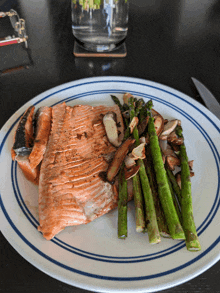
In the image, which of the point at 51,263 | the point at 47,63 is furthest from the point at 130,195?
the point at 47,63

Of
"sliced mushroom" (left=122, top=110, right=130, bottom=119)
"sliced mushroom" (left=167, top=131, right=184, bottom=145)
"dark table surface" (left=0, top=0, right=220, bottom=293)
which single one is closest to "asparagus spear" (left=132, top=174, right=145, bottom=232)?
"sliced mushroom" (left=167, top=131, right=184, bottom=145)

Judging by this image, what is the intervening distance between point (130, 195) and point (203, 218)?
60cm

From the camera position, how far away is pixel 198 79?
3242 millimetres

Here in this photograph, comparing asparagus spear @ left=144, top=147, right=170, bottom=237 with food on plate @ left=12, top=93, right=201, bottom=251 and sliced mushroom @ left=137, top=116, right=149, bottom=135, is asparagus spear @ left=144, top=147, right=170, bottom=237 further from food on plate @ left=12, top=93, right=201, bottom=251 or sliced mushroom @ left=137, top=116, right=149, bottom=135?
sliced mushroom @ left=137, top=116, right=149, bottom=135

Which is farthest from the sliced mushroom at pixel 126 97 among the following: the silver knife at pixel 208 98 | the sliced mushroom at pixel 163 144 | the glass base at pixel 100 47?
the glass base at pixel 100 47

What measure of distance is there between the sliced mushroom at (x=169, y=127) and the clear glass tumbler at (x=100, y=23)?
5.10 ft

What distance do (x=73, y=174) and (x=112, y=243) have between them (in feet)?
2.02

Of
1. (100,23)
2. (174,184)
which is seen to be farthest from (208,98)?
(100,23)

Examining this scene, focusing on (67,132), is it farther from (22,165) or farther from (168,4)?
(168,4)

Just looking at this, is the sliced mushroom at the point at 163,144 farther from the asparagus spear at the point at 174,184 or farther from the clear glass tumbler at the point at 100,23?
the clear glass tumbler at the point at 100,23

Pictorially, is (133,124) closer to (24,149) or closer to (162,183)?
(162,183)

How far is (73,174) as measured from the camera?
1924 millimetres

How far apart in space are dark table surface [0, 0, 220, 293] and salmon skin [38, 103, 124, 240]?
927mm

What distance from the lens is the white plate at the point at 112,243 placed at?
60.2 inches
